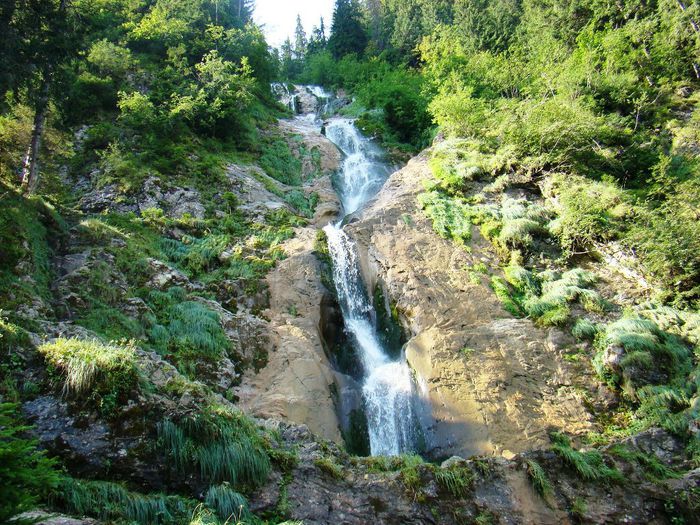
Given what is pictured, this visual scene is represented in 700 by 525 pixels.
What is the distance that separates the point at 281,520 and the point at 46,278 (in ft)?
28.1

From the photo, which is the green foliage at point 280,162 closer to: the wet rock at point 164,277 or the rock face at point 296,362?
the rock face at point 296,362

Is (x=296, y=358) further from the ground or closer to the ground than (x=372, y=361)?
further from the ground

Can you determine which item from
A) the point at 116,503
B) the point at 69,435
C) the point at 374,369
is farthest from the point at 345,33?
the point at 116,503

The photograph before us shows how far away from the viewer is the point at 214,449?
6793 mm

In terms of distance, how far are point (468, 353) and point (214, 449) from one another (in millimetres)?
8302

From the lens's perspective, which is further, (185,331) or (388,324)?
(388,324)

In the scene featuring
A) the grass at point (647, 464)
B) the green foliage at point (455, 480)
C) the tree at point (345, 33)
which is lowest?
the grass at point (647, 464)

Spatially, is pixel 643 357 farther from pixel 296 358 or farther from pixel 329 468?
pixel 296 358

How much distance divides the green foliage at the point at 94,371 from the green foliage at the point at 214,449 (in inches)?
33.4

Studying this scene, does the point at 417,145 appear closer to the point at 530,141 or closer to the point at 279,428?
the point at 530,141

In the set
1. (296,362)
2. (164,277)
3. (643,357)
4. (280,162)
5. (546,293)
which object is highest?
(280,162)

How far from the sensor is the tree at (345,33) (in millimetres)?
52375

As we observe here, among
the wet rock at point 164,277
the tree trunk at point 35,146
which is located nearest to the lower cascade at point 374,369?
the wet rock at point 164,277

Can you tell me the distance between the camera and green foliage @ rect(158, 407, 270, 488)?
21.5 feet
